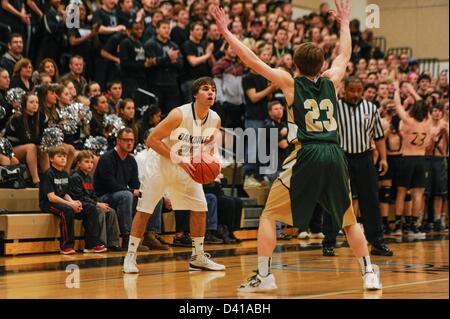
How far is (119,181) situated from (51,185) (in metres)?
0.89

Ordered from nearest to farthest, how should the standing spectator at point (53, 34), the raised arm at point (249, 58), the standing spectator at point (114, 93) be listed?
the raised arm at point (249, 58) → the standing spectator at point (114, 93) → the standing spectator at point (53, 34)

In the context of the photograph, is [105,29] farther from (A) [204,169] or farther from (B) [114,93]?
(A) [204,169]

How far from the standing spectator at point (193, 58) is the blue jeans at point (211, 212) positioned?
2.74 meters

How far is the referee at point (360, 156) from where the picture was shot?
9.71 meters

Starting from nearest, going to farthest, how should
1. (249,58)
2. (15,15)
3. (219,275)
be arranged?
(249,58)
(219,275)
(15,15)

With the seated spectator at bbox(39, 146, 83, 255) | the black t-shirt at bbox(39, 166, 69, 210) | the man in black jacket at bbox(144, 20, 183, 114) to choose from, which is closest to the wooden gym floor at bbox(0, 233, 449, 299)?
the seated spectator at bbox(39, 146, 83, 255)

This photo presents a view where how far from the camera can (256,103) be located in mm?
13242

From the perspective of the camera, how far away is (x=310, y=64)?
6371 millimetres

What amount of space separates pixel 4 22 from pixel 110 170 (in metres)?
3.17

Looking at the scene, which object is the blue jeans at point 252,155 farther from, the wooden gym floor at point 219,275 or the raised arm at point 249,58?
the raised arm at point 249,58

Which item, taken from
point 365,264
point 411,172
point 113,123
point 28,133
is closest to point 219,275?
point 365,264

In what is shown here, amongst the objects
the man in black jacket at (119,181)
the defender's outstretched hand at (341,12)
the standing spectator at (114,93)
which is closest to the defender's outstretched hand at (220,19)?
the defender's outstretched hand at (341,12)

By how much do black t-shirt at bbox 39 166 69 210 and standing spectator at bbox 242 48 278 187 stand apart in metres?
3.66

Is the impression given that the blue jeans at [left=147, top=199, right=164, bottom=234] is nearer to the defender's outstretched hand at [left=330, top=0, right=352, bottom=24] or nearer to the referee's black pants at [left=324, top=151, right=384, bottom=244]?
the referee's black pants at [left=324, top=151, right=384, bottom=244]
